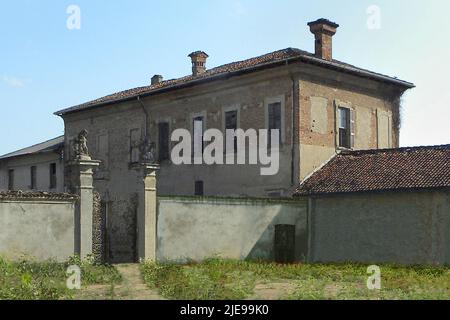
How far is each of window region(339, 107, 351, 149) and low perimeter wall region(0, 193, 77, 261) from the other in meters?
11.2

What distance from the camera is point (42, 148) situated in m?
35.8

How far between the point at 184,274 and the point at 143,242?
2.89m

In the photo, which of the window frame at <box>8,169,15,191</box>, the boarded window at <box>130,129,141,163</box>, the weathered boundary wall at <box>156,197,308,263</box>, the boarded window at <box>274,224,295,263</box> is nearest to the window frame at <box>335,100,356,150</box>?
the weathered boundary wall at <box>156,197,308,263</box>

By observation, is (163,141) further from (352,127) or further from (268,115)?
(352,127)

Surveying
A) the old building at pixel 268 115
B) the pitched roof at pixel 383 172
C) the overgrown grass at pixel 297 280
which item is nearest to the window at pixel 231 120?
the old building at pixel 268 115

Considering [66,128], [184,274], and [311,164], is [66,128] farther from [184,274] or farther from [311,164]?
[184,274]

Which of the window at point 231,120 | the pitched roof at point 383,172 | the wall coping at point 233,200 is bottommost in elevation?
the wall coping at point 233,200

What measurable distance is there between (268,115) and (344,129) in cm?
317

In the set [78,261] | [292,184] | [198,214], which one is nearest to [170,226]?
[198,214]

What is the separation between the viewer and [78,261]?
15680 mm

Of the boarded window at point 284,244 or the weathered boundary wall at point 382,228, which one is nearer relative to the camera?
the weathered boundary wall at point 382,228

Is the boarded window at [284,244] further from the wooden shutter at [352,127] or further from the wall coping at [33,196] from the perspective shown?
the wall coping at [33,196]

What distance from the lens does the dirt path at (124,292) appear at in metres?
11.3

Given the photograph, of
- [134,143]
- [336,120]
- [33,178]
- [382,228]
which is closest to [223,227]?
[382,228]
